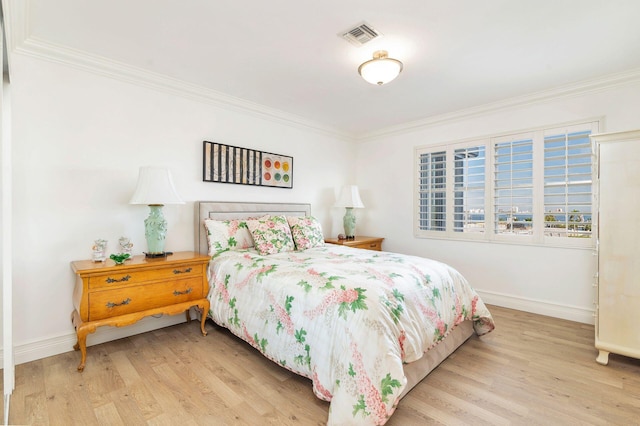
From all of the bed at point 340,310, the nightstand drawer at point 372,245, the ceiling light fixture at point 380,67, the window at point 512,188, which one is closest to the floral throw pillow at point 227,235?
the bed at point 340,310

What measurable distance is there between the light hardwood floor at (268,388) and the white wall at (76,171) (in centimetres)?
47

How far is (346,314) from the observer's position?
1718 millimetres

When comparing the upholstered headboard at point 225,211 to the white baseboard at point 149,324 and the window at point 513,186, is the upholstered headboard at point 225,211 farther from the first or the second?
the window at point 513,186

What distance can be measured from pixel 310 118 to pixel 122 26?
2.45 meters

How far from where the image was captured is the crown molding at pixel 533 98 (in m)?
2.87

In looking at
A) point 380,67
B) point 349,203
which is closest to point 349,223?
point 349,203

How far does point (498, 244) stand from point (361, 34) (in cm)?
291

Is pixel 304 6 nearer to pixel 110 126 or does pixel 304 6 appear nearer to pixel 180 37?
pixel 180 37

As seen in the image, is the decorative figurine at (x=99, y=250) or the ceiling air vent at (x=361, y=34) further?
the decorative figurine at (x=99, y=250)

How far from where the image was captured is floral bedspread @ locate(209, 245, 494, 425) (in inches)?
61.9

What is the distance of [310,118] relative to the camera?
424 centimetres

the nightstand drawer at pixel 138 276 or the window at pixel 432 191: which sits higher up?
the window at pixel 432 191

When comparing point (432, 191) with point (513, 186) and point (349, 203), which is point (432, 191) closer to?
point (513, 186)

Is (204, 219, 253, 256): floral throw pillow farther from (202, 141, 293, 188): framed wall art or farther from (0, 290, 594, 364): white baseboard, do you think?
(0, 290, 594, 364): white baseboard
